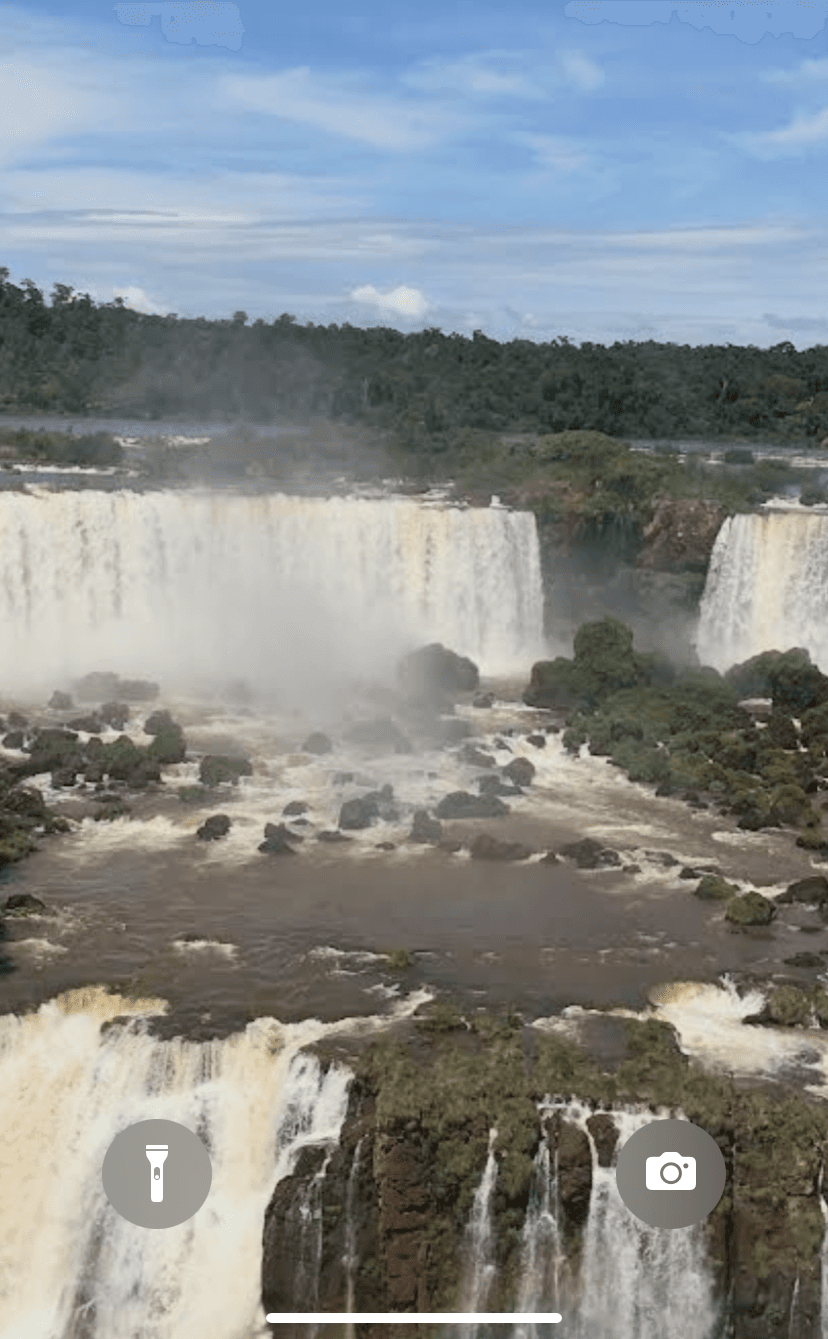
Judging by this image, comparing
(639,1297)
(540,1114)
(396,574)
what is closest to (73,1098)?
(540,1114)

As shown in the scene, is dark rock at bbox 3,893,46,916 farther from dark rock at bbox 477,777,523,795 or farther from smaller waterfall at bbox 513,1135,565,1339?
smaller waterfall at bbox 513,1135,565,1339

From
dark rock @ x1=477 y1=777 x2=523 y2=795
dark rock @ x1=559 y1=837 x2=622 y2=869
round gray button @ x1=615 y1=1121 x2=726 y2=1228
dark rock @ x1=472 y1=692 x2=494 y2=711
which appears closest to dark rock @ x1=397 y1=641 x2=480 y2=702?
dark rock @ x1=472 y1=692 x2=494 y2=711

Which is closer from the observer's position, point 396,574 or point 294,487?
point 396,574

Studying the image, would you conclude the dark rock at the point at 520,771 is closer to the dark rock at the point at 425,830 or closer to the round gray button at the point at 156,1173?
the dark rock at the point at 425,830

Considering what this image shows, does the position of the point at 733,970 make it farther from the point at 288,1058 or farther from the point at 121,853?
the point at 121,853

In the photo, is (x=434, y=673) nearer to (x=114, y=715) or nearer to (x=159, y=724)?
(x=159, y=724)

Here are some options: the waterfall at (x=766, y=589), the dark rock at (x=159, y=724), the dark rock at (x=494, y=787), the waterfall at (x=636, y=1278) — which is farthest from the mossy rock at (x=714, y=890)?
the waterfall at (x=766, y=589)
